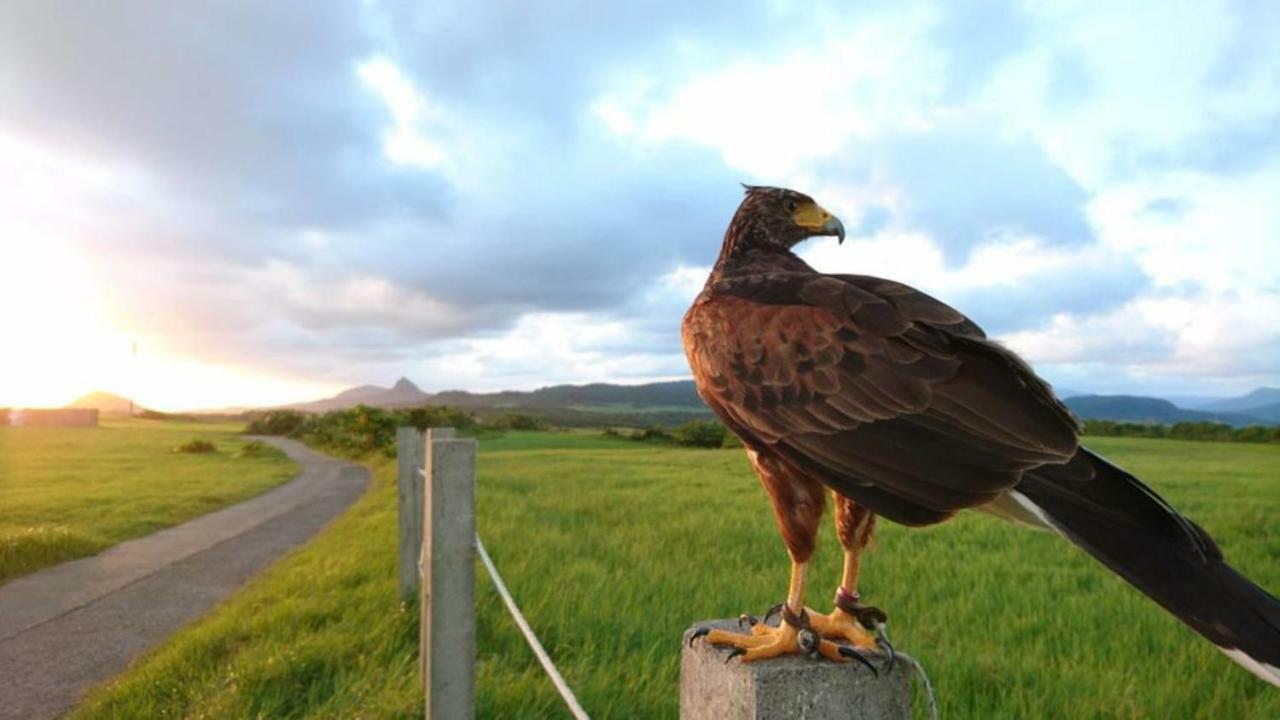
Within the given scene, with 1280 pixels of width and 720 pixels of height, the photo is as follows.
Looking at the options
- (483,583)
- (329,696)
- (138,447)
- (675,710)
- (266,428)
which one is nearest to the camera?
(675,710)

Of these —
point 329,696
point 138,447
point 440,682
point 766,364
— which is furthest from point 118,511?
point 138,447

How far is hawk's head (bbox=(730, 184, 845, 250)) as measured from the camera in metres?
2.54

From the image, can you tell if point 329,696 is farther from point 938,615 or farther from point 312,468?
point 312,468

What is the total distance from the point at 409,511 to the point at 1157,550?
5.69 m

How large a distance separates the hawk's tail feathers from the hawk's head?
1027 millimetres

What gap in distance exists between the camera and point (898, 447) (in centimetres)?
188

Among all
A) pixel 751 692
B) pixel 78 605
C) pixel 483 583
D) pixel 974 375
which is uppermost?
pixel 974 375

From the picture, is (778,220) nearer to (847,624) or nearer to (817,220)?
(817,220)

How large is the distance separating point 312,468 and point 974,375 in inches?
1063

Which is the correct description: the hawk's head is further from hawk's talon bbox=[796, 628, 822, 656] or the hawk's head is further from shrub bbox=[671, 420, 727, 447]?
shrub bbox=[671, 420, 727, 447]

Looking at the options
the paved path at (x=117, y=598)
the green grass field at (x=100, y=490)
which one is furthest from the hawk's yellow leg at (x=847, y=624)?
the green grass field at (x=100, y=490)

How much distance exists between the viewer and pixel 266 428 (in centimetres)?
5272

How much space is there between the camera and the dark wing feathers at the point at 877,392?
5.99 feet

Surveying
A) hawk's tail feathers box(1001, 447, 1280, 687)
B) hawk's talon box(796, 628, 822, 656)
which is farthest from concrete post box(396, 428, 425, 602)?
hawk's tail feathers box(1001, 447, 1280, 687)
